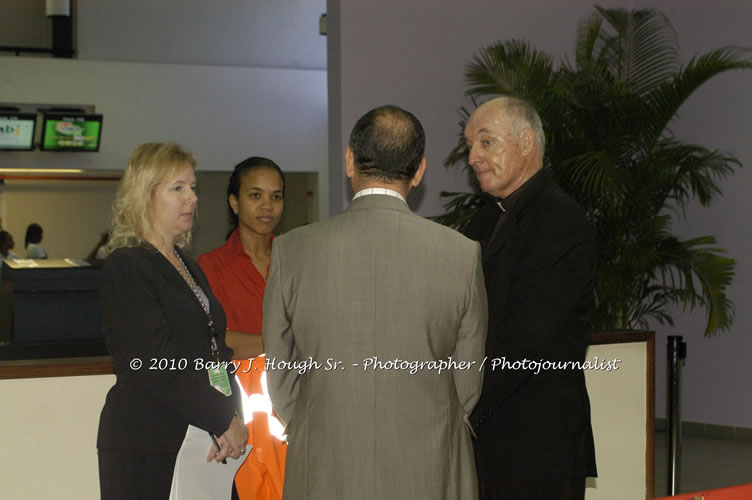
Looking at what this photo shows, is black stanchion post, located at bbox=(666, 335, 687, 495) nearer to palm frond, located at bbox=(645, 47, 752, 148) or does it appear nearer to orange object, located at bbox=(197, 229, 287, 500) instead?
orange object, located at bbox=(197, 229, 287, 500)

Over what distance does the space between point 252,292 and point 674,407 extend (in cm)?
253

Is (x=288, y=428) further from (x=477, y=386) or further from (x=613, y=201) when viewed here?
(x=613, y=201)

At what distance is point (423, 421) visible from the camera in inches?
89.7

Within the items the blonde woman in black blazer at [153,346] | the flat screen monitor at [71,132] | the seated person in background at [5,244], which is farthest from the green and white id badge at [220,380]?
the flat screen monitor at [71,132]

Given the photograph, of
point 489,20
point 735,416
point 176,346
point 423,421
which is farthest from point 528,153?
point 735,416

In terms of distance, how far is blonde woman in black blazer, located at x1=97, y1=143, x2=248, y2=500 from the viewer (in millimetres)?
2596

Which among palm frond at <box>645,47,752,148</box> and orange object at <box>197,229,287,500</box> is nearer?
orange object at <box>197,229,287,500</box>

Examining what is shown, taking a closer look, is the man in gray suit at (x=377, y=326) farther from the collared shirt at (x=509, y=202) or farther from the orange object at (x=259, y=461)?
the orange object at (x=259, y=461)

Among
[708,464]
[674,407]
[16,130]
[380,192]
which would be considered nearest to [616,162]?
[708,464]

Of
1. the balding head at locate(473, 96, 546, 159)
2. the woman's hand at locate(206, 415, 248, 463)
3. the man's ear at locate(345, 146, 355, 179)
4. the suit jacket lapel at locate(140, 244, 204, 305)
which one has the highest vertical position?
the balding head at locate(473, 96, 546, 159)

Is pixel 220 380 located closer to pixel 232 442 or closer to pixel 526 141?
pixel 232 442

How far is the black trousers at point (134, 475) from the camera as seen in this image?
2607mm

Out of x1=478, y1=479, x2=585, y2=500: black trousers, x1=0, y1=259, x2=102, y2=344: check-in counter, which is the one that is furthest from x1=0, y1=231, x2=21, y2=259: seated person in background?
x1=478, y1=479, x2=585, y2=500: black trousers

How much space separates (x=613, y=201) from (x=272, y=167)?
3.82 metres
